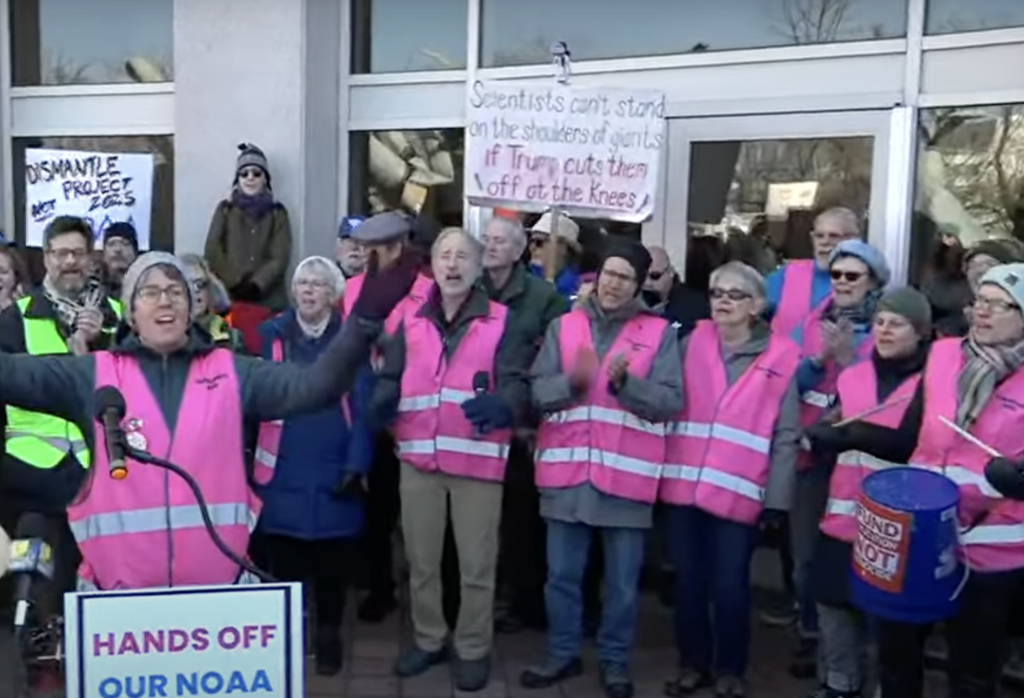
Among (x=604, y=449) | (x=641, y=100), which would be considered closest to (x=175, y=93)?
(x=641, y=100)

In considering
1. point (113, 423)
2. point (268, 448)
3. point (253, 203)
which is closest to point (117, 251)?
point (253, 203)

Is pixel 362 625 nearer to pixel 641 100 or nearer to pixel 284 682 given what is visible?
pixel 641 100

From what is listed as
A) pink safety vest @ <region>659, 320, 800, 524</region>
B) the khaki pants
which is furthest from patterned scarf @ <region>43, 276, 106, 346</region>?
pink safety vest @ <region>659, 320, 800, 524</region>

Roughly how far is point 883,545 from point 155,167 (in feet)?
19.4

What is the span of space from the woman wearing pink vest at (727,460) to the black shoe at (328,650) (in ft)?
4.59

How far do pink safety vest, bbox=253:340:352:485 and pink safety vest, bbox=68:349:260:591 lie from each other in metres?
1.46

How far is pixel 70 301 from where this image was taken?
16.8ft

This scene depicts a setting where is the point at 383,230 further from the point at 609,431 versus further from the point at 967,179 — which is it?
the point at 967,179

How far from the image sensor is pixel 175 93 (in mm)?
7922

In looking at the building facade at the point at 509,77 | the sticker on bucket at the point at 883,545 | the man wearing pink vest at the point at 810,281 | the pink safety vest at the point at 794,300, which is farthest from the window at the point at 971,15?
the sticker on bucket at the point at 883,545

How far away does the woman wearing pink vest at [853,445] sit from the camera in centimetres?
443

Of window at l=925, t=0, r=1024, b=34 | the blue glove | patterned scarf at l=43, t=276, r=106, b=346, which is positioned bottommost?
the blue glove

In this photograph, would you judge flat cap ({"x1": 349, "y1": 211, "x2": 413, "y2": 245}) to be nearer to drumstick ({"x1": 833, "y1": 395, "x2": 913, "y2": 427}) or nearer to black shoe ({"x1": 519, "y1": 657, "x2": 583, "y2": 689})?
drumstick ({"x1": 833, "y1": 395, "x2": 913, "y2": 427})

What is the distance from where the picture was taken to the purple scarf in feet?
23.8
